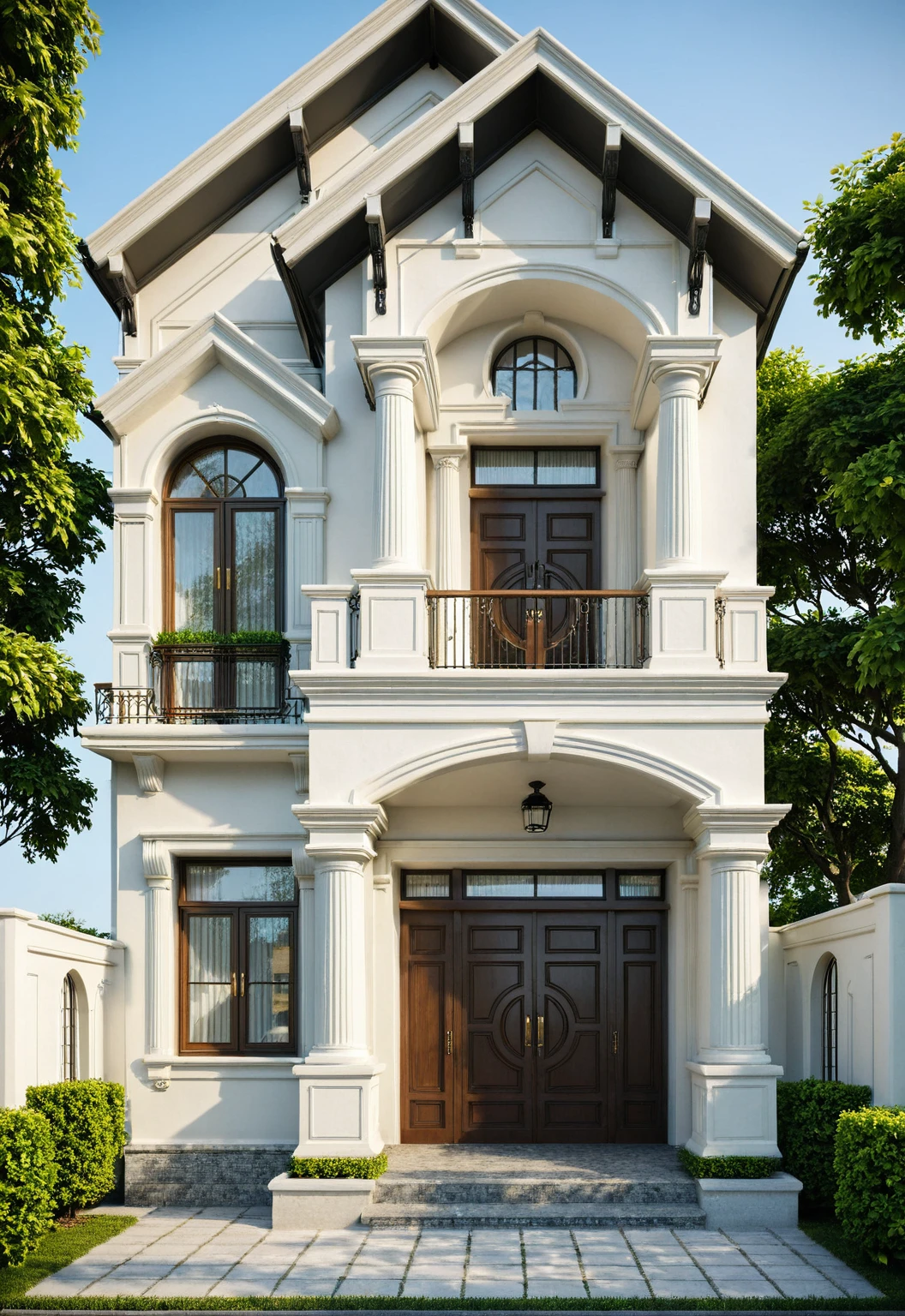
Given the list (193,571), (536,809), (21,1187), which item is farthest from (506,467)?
(21,1187)

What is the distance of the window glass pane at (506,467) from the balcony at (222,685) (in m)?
2.85

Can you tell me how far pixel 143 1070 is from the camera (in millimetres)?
12945

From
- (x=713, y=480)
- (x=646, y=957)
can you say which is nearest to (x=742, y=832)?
(x=646, y=957)

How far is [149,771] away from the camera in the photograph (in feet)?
43.1

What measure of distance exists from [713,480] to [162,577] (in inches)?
220

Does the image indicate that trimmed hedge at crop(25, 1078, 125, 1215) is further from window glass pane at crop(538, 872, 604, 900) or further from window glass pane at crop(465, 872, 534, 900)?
window glass pane at crop(538, 872, 604, 900)

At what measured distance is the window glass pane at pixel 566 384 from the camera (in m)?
14.2

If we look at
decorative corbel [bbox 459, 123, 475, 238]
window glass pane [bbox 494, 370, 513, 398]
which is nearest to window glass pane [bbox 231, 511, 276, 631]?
window glass pane [bbox 494, 370, 513, 398]

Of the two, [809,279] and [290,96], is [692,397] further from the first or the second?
[290,96]

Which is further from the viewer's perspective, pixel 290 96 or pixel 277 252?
pixel 290 96

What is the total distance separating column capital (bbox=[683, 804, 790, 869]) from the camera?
1189 centimetres

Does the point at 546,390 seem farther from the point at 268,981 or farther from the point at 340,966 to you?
the point at 268,981

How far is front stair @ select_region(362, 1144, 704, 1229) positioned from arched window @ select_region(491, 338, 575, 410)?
7.44 m

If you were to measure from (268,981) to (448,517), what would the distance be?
497 centimetres
